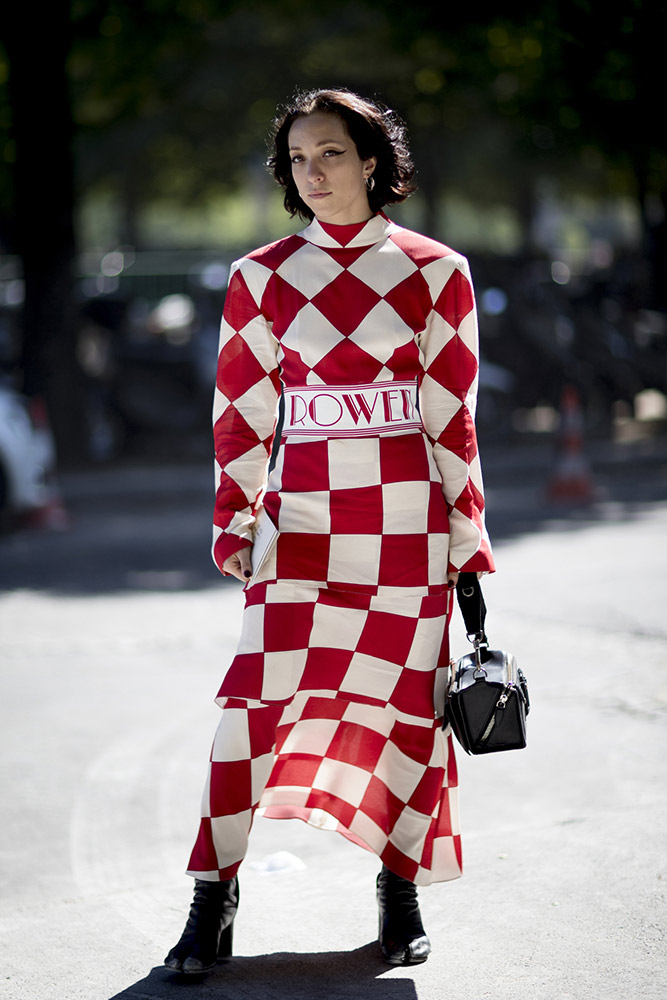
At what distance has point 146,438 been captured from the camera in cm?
1452

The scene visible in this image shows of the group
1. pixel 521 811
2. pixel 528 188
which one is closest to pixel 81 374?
pixel 521 811

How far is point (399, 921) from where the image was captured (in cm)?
334

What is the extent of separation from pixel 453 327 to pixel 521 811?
1.73 meters

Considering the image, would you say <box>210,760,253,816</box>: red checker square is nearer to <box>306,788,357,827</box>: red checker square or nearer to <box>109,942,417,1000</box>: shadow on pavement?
<box>306,788,357,827</box>: red checker square

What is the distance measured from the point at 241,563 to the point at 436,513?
0.44 meters

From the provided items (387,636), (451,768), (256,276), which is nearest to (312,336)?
(256,276)

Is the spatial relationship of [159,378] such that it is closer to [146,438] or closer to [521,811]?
[146,438]

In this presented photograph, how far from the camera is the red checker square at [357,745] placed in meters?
3.30

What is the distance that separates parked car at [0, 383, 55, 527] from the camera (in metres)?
10.4

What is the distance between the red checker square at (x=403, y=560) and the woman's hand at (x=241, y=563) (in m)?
0.29

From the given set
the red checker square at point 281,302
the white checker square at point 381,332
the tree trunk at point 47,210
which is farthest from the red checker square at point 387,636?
the tree trunk at point 47,210

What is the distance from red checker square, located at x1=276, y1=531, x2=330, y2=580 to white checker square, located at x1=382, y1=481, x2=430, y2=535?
0.15m

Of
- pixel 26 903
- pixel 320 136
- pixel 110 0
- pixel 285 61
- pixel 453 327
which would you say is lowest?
pixel 26 903

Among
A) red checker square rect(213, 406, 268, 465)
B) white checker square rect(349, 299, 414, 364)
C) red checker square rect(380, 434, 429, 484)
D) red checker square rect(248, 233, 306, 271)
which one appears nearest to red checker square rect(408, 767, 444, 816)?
red checker square rect(380, 434, 429, 484)
